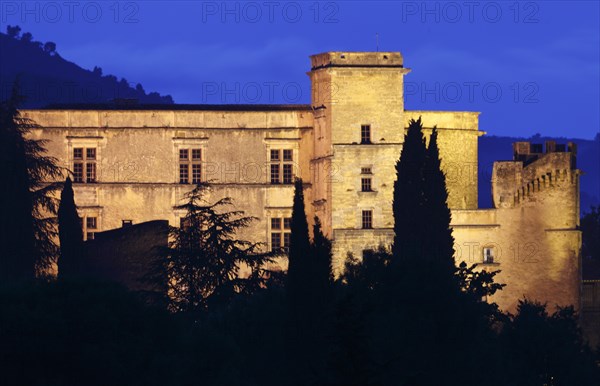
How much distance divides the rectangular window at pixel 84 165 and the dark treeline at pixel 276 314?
118 centimetres

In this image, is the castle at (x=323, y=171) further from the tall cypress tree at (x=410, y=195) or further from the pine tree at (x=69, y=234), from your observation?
the pine tree at (x=69, y=234)

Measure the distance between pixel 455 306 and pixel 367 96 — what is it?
1645 centimetres

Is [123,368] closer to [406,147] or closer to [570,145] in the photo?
[406,147]

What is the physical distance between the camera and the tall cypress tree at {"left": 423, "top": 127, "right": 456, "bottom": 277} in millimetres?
62188

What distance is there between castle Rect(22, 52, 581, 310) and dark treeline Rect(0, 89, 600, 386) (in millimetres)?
1226

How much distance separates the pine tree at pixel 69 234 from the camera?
59438mm

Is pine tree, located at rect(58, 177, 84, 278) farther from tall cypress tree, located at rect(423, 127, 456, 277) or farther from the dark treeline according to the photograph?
tall cypress tree, located at rect(423, 127, 456, 277)

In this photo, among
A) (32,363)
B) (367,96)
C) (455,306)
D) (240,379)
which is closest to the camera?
(32,363)

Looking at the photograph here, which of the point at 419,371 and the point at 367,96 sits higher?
the point at 367,96

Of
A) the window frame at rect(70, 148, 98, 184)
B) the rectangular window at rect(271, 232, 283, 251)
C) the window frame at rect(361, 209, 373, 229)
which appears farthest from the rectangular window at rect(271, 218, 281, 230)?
the window frame at rect(70, 148, 98, 184)

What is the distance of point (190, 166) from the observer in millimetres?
68312

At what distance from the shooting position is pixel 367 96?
6675 cm

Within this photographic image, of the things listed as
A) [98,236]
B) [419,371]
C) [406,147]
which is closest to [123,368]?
[419,371]

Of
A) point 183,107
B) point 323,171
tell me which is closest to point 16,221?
point 323,171
